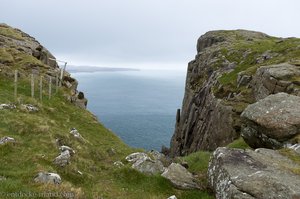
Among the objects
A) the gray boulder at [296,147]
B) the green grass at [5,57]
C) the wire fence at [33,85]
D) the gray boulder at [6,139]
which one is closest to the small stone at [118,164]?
the gray boulder at [6,139]

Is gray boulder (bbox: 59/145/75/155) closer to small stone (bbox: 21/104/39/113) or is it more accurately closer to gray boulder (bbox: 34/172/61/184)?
gray boulder (bbox: 34/172/61/184)

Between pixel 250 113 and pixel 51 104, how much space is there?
24.4 m

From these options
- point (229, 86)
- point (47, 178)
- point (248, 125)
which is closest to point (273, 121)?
point (248, 125)

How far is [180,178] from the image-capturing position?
21.6 metres

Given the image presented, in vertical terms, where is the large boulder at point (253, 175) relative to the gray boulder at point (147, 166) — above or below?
above

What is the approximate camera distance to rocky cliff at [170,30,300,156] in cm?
4338

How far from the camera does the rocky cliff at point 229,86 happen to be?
142 ft

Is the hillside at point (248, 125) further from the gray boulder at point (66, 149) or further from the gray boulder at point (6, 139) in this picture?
the gray boulder at point (6, 139)

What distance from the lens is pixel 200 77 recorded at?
99.5m

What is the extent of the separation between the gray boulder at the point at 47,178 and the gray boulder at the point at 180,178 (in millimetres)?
7340

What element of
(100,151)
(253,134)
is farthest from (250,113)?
(100,151)

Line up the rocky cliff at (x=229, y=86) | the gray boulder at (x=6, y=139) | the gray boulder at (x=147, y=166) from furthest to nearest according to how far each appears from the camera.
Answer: the rocky cliff at (x=229, y=86), the gray boulder at (x=147, y=166), the gray boulder at (x=6, y=139)

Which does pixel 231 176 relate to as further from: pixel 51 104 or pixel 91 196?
pixel 51 104

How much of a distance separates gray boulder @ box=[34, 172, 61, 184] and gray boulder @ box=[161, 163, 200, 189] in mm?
7340
